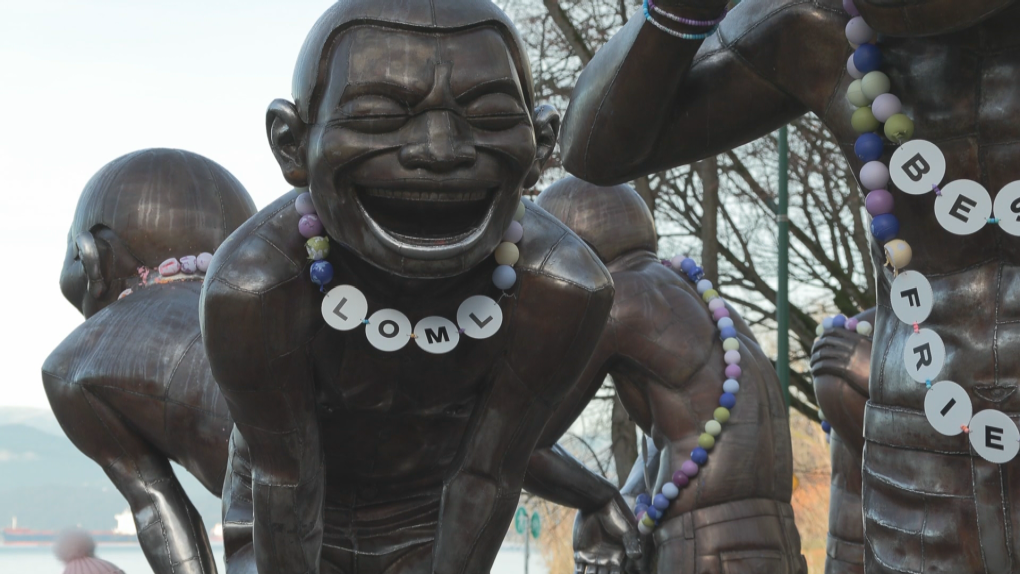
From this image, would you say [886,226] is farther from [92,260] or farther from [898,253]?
[92,260]

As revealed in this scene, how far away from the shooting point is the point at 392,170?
2.29 m

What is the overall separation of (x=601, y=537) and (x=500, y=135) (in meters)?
1.98

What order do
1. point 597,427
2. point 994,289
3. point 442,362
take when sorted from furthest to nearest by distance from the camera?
1. point 597,427
2. point 442,362
3. point 994,289

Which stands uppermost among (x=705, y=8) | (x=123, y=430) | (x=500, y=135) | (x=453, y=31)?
(x=705, y=8)

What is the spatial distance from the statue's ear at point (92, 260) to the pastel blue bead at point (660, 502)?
1945 mm

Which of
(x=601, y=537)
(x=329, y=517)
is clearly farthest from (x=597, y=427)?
(x=329, y=517)

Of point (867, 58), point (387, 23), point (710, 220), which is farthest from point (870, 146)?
point (710, 220)

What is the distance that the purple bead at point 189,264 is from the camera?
13.3 feet

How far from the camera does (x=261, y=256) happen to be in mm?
2494

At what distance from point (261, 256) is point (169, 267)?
65.7 inches

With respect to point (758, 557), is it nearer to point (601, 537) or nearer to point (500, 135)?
point (601, 537)

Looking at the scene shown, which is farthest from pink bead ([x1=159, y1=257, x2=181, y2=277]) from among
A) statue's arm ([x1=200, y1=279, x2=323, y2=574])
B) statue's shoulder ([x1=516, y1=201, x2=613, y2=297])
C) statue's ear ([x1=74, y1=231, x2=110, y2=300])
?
statue's shoulder ([x1=516, y1=201, x2=613, y2=297])

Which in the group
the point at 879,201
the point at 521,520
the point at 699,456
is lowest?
the point at 521,520

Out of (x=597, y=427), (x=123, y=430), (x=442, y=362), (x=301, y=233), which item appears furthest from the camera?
(x=597, y=427)
